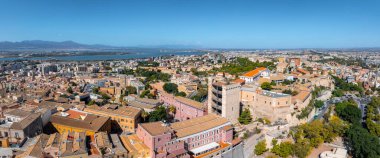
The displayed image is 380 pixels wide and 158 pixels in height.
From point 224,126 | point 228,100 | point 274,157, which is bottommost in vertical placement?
point 274,157

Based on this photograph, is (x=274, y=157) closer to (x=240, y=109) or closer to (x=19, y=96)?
(x=240, y=109)

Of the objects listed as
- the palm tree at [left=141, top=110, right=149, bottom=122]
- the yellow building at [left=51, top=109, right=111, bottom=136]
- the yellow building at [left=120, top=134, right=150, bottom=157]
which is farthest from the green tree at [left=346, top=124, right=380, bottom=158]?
the yellow building at [left=51, top=109, right=111, bottom=136]

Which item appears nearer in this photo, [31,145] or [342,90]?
[31,145]

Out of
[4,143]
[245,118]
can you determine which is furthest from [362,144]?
[4,143]

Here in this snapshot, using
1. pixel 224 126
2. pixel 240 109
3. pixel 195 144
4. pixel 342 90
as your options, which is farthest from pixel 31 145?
pixel 342 90

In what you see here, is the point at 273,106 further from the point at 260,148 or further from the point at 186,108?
the point at 186,108

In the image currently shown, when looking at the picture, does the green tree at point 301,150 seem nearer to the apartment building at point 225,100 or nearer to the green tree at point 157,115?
the apartment building at point 225,100
